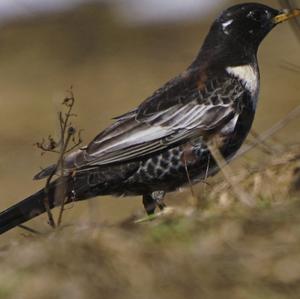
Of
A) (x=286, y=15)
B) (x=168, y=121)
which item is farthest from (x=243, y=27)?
(x=168, y=121)

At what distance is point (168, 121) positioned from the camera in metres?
9.31

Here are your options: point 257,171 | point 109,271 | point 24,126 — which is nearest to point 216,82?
point 257,171

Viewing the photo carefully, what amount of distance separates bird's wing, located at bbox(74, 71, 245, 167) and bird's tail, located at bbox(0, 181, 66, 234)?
10.6 inches

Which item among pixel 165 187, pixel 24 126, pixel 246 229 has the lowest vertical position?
pixel 24 126

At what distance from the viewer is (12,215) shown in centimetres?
907

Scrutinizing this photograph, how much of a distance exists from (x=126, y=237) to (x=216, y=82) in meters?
2.74

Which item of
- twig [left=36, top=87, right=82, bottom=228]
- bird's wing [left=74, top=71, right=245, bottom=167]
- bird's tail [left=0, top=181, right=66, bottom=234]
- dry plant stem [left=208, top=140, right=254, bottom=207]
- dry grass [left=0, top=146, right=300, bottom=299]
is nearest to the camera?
dry grass [left=0, top=146, right=300, bottom=299]

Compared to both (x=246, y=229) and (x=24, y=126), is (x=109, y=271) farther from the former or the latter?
(x=24, y=126)

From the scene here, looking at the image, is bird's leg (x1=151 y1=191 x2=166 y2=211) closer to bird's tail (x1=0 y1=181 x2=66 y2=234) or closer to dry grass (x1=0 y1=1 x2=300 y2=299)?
dry grass (x1=0 y1=1 x2=300 y2=299)

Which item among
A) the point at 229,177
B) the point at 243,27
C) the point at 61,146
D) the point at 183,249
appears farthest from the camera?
the point at 243,27

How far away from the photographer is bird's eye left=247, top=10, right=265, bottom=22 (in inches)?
395

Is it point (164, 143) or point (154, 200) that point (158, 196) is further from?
point (164, 143)

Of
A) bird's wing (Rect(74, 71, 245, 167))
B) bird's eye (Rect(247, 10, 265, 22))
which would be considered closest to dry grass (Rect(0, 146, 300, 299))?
bird's wing (Rect(74, 71, 245, 167))

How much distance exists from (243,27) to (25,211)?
205 centimetres
